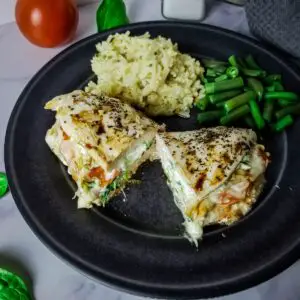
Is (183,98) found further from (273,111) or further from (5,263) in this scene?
(5,263)

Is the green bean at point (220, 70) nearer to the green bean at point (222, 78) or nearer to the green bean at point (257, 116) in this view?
the green bean at point (222, 78)

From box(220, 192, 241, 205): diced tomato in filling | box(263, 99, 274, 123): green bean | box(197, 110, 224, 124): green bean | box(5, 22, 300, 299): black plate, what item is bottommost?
box(5, 22, 300, 299): black plate

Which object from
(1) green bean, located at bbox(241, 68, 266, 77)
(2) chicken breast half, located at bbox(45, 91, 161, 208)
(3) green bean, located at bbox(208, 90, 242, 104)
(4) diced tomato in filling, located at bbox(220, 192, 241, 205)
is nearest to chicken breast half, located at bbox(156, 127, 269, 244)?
(4) diced tomato in filling, located at bbox(220, 192, 241, 205)

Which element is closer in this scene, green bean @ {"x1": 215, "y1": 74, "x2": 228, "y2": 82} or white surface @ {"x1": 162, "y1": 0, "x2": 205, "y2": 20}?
green bean @ {"x1": 215, "y1": 74, "x2": 228, "y2": 82}

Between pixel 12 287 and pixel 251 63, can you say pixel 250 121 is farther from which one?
pixel 12 287

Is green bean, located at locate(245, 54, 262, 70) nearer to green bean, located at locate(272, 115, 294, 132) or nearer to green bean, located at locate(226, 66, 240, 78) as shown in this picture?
green bean, located at locate(226, 66, 240, 78)

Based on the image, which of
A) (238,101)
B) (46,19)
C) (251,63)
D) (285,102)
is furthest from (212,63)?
(46,19)

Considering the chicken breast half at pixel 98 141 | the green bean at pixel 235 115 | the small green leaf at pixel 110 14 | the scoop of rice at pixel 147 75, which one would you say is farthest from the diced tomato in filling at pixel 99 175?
the small green leaf at pixel 110 14
